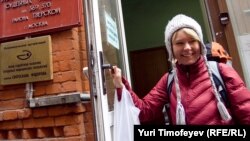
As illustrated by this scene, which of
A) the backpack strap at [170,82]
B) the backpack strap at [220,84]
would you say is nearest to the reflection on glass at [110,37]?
the backpack strap at [170,82]

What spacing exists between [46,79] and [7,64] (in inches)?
12.6

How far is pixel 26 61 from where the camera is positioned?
1823 millimetres

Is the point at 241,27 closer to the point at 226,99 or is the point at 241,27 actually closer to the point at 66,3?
the point at 226,99

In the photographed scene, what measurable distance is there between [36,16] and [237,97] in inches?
53.3

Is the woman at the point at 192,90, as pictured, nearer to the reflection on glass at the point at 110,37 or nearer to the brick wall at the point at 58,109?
the reflection on glass at the point at 110,37

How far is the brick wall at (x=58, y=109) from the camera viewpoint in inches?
67.3

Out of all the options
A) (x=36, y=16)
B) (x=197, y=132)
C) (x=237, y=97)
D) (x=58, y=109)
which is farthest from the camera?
(x=36, y=16)

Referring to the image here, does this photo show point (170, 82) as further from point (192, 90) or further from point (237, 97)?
point (237, 97)

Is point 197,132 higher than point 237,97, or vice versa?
point 237,97

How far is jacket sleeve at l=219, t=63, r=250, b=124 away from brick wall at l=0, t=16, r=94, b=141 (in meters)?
0.87

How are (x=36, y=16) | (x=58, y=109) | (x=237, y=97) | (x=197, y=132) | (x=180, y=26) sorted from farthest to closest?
(x=36, y=16) < (x=58, y=109) < (x=180, y=26) < (x=237, y=97) < (x=197, y=132)

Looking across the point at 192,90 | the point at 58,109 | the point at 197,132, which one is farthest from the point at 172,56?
the point at 58,109

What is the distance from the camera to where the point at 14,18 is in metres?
1.89

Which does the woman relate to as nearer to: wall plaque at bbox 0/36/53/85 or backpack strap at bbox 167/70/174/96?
backpack strap at bbox 167/70/174/96
